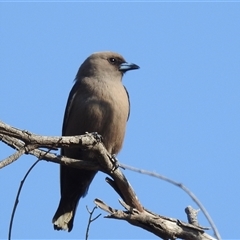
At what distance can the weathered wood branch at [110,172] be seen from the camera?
4928 mm

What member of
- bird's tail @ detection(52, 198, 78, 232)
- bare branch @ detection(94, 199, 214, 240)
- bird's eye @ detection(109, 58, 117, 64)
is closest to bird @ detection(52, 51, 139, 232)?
bird's tail @ detection(52, 198, 78, 232)

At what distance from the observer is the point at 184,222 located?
5.68 metres

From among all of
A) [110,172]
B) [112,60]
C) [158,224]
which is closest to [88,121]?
[110,172]

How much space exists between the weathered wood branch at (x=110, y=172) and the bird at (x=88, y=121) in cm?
71

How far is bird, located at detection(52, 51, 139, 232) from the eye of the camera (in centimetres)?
702

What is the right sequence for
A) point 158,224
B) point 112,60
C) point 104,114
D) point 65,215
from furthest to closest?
point 112,60
point 65,215
point 104,114
point 158,224

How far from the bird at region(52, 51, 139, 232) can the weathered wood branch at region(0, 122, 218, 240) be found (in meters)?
0.71

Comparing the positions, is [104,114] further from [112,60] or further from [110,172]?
→ [112,60]

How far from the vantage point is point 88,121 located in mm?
7031

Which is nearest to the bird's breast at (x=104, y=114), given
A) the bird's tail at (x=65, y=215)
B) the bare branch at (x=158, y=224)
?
the bird's tail at (x=65, y=215)

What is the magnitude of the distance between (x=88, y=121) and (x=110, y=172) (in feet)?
3.68

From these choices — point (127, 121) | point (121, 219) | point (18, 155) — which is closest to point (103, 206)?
point (121, 219)

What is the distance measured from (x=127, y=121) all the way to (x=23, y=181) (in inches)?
134

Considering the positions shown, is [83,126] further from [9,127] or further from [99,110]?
[9,127]
